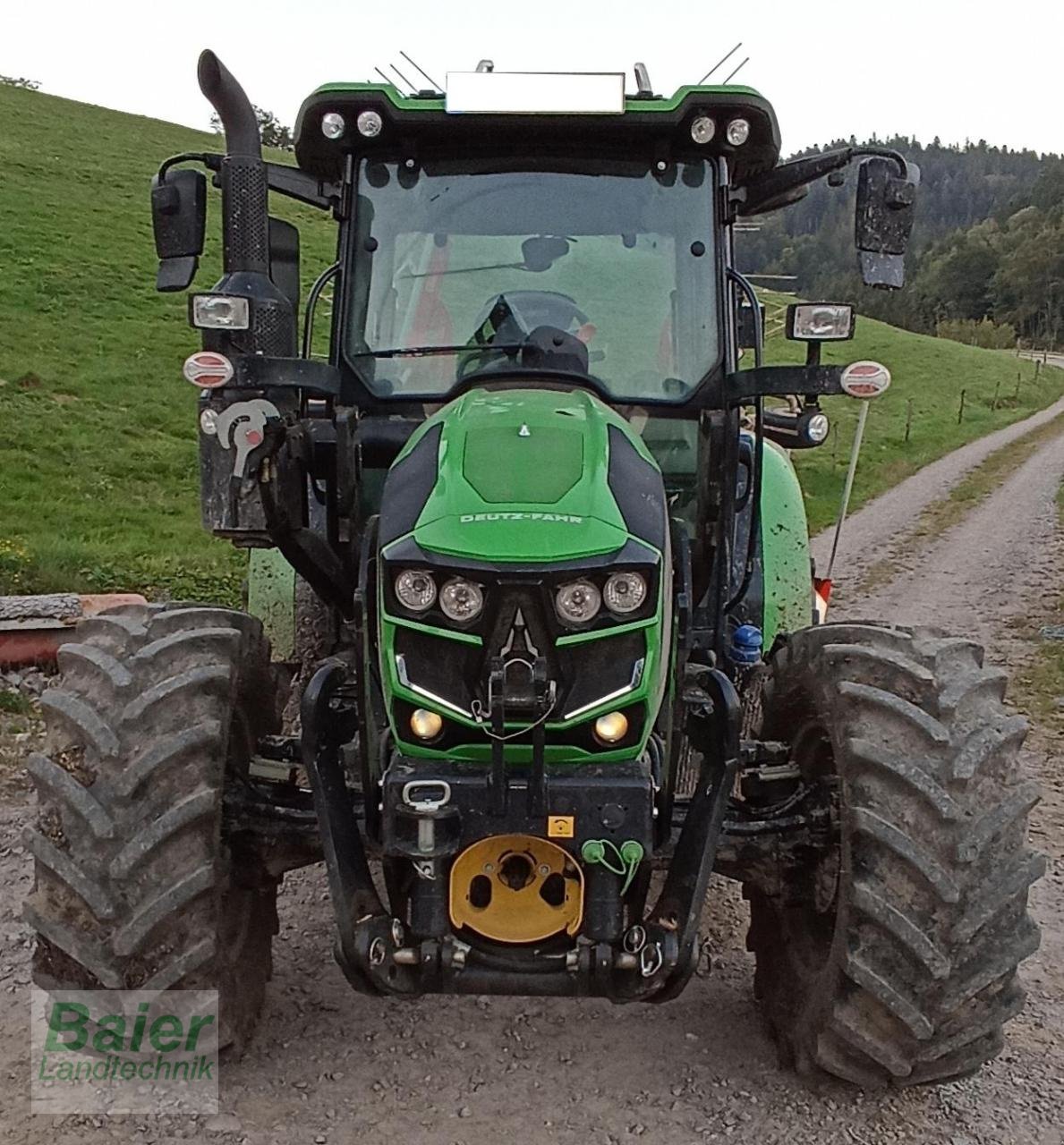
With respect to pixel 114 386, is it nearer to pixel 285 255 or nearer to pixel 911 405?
pixel 285 255

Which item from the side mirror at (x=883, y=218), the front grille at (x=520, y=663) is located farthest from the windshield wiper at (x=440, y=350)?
the front grille at (x=520, y=663)

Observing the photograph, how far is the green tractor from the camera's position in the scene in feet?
9.76

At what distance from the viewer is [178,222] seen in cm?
403

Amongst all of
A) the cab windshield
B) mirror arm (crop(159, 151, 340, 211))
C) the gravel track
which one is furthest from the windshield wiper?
the gravel track

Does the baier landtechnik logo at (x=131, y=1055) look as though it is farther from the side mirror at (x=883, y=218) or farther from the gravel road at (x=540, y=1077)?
the side mirror at (x=883, y=218)

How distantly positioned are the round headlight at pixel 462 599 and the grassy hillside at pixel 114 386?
6.54m

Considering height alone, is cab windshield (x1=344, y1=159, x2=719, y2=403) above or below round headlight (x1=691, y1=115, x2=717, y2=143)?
below

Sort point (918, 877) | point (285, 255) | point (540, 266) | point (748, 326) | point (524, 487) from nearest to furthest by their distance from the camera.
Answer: point (524, 487) → point (918, 877) → point (540, 266) → point (285, 255) → point (748, 326)

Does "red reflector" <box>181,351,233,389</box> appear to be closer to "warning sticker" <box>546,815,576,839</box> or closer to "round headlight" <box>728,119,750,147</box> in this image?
"warning sticker" <box>546,815,576,839</box>

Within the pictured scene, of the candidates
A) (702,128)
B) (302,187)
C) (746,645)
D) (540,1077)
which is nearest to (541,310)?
(702,128)

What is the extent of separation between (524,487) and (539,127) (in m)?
1.64

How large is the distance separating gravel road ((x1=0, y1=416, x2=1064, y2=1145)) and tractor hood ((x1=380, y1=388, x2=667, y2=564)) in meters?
1.58

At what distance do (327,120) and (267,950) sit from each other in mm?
2683

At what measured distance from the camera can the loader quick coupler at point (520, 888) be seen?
2.96 metres
